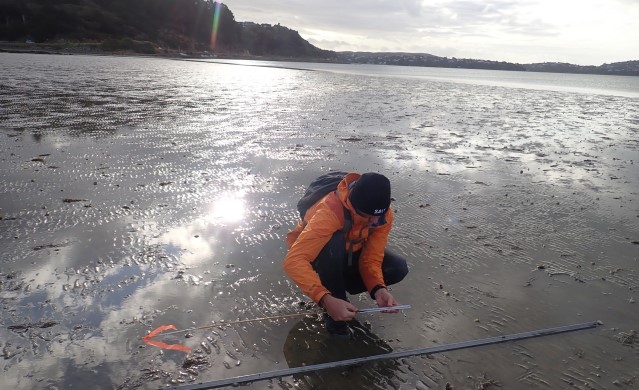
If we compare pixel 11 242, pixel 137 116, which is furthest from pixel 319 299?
pixel 137 116

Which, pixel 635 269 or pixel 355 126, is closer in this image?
pixel 635 269

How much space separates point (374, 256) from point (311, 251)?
0.58 meters

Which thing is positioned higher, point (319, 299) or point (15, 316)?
point (319, 299)

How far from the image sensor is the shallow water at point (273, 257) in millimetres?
3127

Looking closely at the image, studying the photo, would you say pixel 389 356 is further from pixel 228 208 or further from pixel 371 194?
pixel 228 208

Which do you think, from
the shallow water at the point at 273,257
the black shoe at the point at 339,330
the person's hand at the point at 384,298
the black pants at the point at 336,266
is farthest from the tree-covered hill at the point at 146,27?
the person's hand at the point at 384,298

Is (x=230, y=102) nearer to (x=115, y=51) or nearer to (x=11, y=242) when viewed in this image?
(x=11, y=242)

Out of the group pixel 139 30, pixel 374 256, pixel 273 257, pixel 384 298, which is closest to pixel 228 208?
pixel 273 257

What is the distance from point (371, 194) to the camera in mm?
3018

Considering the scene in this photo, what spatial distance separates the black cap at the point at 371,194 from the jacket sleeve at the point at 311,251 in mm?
240

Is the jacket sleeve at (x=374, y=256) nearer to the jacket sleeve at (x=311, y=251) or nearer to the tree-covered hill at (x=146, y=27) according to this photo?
the jacket sleeve at (x=311, y=251)

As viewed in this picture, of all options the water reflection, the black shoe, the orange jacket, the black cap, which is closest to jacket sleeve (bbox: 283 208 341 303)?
the orange jacket

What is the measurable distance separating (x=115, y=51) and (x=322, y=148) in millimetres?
75245

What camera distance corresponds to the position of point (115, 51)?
7294 centimetres
